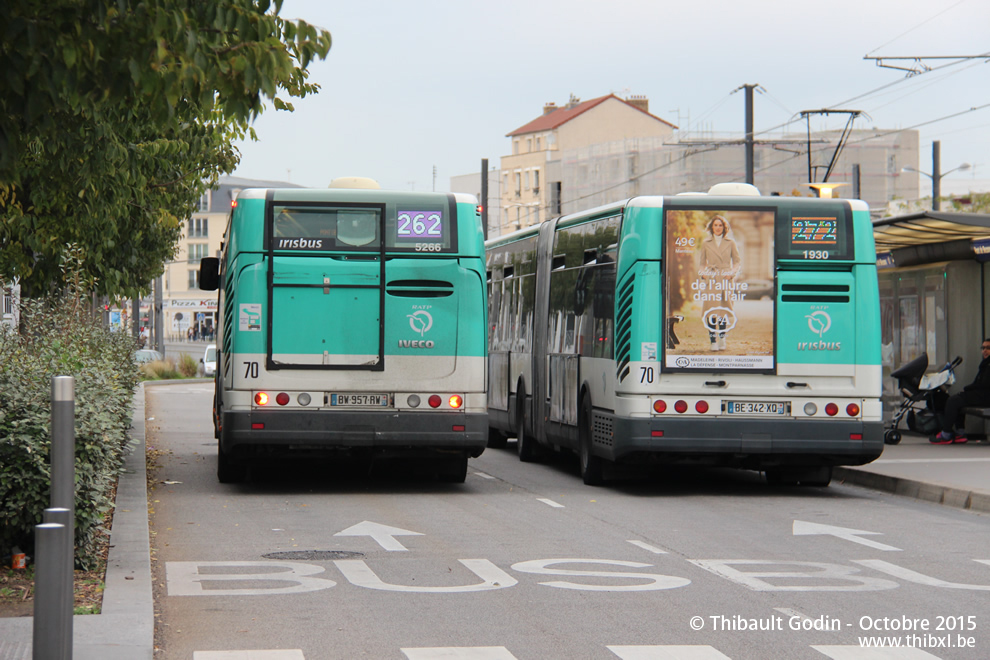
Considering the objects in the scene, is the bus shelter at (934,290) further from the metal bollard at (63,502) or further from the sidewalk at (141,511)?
the metal bollard at (63,502)

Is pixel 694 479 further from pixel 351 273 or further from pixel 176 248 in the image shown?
pixel 176 248

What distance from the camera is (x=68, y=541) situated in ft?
18.0

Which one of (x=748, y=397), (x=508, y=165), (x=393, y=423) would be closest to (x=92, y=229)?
(x=393, y=423)

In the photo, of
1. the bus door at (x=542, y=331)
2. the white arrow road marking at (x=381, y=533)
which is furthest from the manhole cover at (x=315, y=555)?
the bus door at (x=542, y=331)

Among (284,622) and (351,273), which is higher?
(351,273)

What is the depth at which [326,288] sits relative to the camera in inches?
550

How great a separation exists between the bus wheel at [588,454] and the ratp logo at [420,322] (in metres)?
2.27

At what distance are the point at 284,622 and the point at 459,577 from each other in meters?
1.81

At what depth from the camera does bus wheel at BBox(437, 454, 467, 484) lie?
603 inches

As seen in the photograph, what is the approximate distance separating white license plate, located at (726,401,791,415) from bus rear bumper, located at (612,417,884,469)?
85 mm

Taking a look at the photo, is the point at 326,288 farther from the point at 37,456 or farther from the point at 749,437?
the point at 37,456

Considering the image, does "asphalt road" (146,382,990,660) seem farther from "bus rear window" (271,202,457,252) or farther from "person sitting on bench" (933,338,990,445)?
"person sitting on bench" (933,338,990,445)

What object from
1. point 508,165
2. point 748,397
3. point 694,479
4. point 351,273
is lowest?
point 694,479

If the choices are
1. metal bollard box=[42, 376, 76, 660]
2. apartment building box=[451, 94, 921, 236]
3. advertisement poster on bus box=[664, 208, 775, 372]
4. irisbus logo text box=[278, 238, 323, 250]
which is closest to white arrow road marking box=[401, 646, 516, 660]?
metal bollard box=[42, 376, 76, 660]
